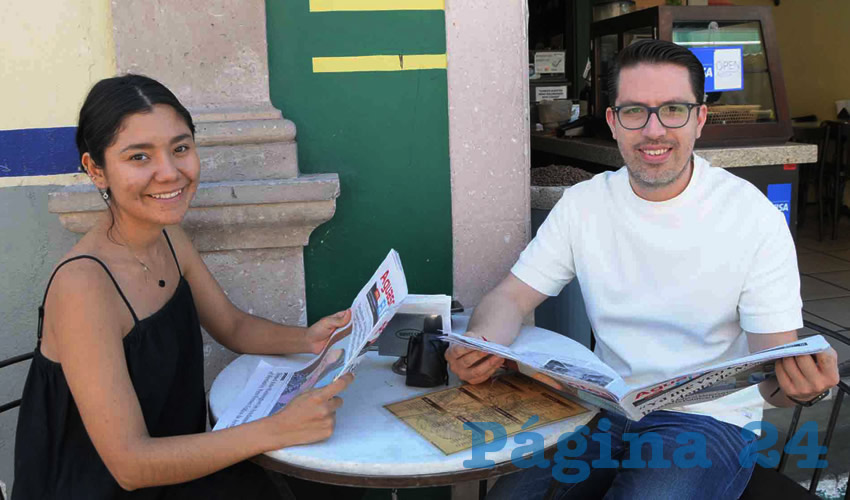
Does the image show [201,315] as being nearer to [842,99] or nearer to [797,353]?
[797,353]

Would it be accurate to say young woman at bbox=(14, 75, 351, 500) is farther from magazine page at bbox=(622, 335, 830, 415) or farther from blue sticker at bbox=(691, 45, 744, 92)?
blue sticker at bbox=(691, 45, 744, 92)

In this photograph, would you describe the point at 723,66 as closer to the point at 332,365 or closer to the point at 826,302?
the point at 826,302

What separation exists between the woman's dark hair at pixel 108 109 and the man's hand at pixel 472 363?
0.94 m

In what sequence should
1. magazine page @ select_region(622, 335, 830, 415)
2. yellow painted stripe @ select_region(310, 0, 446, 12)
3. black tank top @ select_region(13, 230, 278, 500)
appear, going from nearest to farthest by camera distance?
magazine page @ select_region(622, 335, 830, 415), black tank top @ select_region(13, 230, 278, 500), yellow painted stripe @ select_region(310, 0, 446, 12)

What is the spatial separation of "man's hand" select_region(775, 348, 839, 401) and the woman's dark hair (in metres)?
1.55

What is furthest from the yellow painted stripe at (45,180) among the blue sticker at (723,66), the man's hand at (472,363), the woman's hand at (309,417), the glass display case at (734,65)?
the blue sticker at (723,66)

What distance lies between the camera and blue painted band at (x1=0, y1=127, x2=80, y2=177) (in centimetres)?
247

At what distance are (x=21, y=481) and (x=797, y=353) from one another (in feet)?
5.67

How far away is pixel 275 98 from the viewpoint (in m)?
2.61

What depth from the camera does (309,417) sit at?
1.65 meters

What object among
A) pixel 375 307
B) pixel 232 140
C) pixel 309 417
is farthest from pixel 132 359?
pixel 232 140

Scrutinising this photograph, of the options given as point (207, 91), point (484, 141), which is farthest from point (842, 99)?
point (207, 91)

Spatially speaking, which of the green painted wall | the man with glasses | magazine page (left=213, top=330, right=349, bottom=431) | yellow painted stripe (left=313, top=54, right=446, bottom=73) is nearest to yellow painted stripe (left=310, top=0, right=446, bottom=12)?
the green painted wall

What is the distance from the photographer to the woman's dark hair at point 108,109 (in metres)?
1.77
